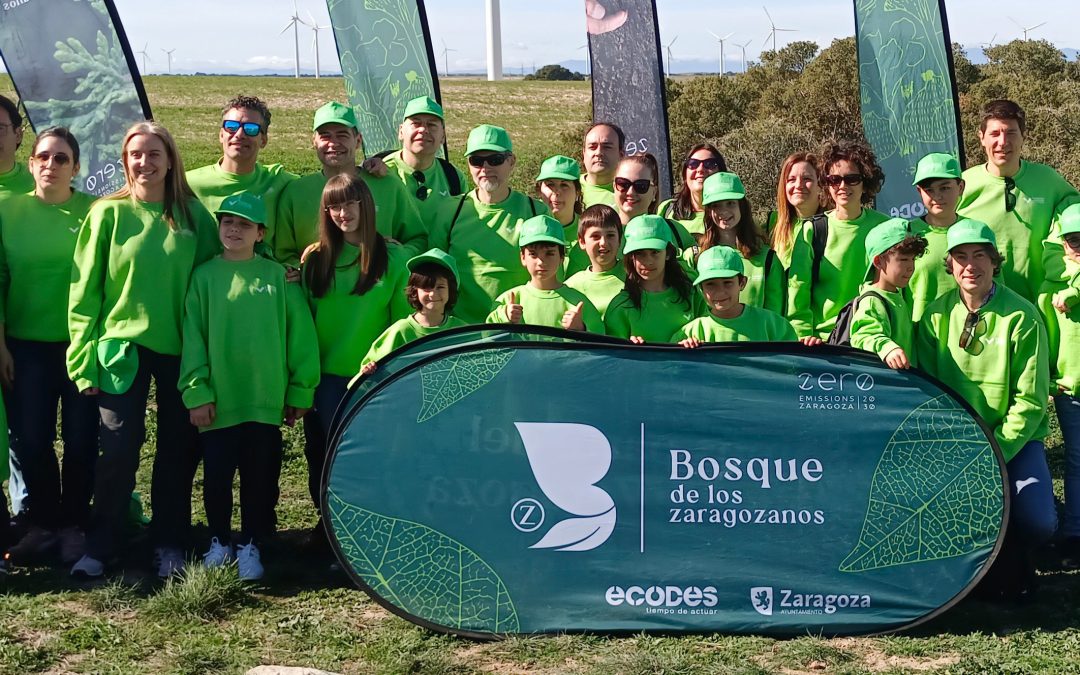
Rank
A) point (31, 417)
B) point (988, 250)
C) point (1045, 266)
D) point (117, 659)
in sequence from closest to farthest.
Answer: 1. point (117, 659)
2. point (988, 250)
3. point (31, 417)
4. point (1045, 266)

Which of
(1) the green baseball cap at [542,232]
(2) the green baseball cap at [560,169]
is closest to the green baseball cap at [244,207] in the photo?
(1) the green baseball cap at [542,232]

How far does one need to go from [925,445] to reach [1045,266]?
82.2 inches

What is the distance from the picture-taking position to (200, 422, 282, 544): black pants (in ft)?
20.5

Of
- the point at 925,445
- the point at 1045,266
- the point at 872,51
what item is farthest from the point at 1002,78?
the point at 925,445

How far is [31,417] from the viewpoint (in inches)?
261

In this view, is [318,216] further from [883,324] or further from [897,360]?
[897,360]

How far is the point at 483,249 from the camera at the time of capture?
698cm

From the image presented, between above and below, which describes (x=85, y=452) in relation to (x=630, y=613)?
above

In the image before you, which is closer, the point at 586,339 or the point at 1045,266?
the point at 586,339

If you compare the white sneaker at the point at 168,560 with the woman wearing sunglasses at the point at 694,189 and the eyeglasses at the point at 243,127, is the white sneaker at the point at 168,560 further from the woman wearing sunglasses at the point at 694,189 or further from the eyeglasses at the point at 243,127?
the woman wearing sunglasses at the point at 694,189

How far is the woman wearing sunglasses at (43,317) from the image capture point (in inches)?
256

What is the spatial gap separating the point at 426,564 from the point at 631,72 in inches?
202

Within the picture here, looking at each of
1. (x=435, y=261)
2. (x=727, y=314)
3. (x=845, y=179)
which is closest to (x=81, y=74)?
(x=435, y=261)

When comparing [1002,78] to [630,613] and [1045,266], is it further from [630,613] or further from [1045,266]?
[630,613]
